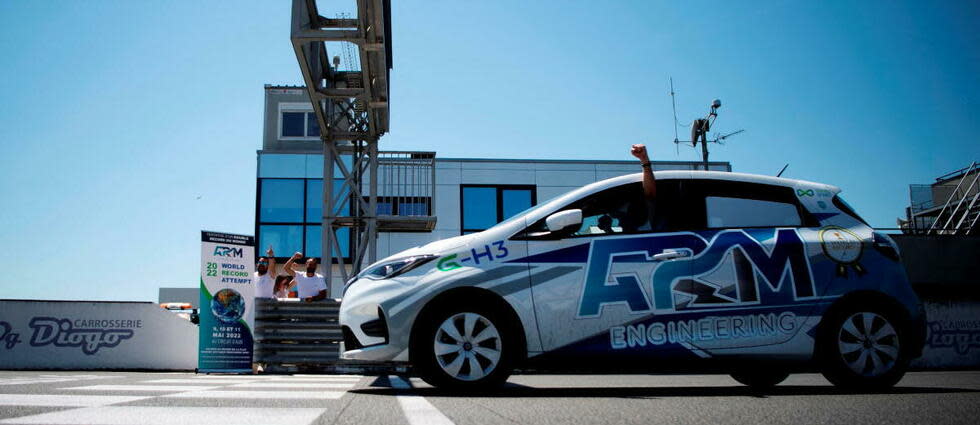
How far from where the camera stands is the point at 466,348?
534 centimetres

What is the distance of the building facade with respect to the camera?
79.6ft

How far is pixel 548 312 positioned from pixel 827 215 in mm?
2633

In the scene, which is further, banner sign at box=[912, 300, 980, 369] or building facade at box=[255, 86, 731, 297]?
building facade at box=[255, 86, 731, 297]

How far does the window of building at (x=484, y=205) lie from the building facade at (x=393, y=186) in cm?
4

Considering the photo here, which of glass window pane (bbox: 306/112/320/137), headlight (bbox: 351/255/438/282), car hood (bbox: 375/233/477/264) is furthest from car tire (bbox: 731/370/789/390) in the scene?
glass window pane (bbox: 306/112/320/137)

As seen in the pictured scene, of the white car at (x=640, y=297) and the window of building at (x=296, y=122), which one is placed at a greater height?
the window of building at (x=296, y=122)

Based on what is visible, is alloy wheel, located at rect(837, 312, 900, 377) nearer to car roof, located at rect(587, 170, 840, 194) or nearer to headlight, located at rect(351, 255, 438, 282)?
car roof, located at rect(587, 170, 840, 194)

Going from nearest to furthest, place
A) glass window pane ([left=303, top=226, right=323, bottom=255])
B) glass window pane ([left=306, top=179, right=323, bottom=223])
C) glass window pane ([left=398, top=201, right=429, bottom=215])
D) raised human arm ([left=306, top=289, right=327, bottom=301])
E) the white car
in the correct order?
the white car → raised human arm ([left=306, top=289, right=327, bottom=301]) → glass window pane ([left=398, top=201, right=429, bottom=215]) → glass window pane ([left=303, top=226, right=323, bottom=255]) → glass window pane ([left=306, top=179, right=323, bottom=223])

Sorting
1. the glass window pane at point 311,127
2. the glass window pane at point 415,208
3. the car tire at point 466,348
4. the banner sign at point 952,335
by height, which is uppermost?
the glass window pane at point 311,127

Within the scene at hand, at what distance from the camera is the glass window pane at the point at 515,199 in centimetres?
2553

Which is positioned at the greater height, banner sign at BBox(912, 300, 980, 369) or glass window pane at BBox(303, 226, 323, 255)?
glass window pane at BBox(303, 226, 323, 255)

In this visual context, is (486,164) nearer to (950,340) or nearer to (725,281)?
(950,340)

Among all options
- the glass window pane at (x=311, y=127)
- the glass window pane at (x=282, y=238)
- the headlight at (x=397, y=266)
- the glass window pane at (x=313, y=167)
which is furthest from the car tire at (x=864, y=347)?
the glass window pane at (x=311, y=127)

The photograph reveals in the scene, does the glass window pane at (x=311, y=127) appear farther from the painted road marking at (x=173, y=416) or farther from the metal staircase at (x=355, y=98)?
the painted road marking at (x=173, y=416)
